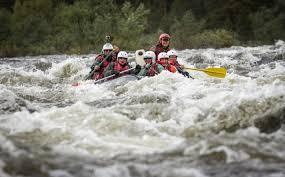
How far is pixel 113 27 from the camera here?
28938mm

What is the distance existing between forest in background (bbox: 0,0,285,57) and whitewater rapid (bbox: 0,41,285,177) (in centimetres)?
1779

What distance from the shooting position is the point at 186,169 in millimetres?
4465

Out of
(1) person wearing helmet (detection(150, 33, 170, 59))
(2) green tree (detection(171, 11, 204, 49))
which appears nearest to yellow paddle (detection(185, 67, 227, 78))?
(1) person wearing helmet (detection(150, 33, 170, 59))

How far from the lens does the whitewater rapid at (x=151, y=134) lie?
4512 millimetres

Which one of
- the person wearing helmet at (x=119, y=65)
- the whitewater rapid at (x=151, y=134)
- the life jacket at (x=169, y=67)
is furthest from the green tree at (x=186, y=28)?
the whitewater rapid at (x=151, y=134)

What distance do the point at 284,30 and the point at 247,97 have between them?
2655 centimetres

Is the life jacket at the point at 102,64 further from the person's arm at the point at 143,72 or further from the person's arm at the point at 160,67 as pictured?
the person's arm at the point at 160,67

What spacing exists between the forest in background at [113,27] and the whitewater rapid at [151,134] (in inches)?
701

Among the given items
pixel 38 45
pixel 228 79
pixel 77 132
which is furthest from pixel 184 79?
pixel 38 45

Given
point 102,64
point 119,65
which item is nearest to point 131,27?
point 102,64

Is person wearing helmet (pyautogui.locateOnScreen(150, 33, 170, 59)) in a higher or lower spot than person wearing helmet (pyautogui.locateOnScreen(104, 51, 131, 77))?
higher

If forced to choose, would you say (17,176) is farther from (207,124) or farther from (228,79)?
(228,79)

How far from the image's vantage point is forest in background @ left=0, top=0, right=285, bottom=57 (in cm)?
2620

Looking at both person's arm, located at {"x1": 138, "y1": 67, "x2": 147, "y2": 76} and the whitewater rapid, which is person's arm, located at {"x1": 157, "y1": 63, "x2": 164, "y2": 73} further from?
the whitewater rapid
